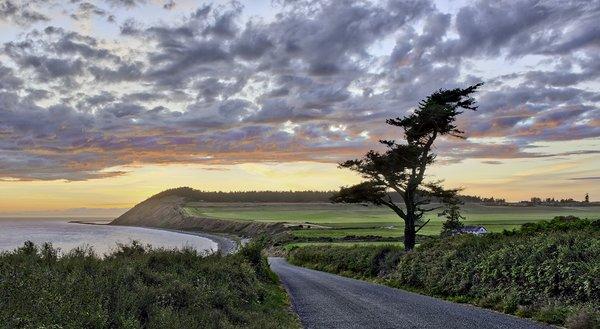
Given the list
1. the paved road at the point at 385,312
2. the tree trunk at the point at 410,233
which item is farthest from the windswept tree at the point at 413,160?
the paved road at the point at 385,312

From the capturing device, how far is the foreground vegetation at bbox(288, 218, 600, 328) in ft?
55.3

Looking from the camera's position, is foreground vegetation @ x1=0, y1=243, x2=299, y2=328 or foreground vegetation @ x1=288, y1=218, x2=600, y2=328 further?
foreground vegetation @ x1=288, y1=218, x2=600, y2=328

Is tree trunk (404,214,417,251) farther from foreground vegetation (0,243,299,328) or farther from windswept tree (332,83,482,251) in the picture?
foreground vegetation (0,243,299,328)

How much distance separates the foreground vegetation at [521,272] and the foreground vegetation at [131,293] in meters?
8.54

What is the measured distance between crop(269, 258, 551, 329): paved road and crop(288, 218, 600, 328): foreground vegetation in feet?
3.83

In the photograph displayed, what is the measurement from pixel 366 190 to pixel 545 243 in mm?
23172

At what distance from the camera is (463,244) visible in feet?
86.3

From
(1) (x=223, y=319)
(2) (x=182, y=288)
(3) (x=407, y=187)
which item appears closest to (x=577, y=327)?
(1) (x=223, y=319)

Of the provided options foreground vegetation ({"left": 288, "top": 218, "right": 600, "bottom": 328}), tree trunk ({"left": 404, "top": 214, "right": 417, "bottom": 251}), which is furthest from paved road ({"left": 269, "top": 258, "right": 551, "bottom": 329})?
tree trunk ({"left": 404, "top": 214, "right": 417, "bottom": 251})

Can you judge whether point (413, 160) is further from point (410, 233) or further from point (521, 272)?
point (521, 272)

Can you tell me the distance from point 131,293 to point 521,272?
1516 cm

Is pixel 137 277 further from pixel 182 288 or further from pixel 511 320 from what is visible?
pixel 511 320

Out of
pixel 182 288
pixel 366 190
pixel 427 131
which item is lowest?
pixel 182 288

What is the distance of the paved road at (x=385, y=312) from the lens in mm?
16422
